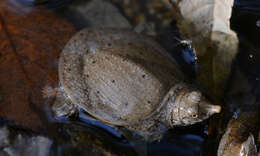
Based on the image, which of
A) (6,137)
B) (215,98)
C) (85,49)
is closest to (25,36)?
(85,49)

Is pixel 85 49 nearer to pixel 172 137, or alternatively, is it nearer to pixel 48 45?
pixel 48 45

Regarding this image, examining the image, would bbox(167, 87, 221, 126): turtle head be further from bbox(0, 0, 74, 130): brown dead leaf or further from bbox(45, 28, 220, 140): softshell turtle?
bbox(0, 0, 74, 130): brown dead leaf

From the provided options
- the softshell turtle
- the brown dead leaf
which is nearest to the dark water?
the softshell turtle

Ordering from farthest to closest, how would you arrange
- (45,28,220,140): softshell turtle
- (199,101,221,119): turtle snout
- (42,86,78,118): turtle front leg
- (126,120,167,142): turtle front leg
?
(42,86,78,118): turtle front leg < (126,120,167,142): turtle front leg < (45,28,220,140): softshell turtle < (199,101,221,119): turtle snout

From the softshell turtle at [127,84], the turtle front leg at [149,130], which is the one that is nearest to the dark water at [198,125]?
the turtle front leg at [149,130]

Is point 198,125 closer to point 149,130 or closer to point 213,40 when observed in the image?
point 149,130

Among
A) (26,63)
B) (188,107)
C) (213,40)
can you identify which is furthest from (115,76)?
(213,40)

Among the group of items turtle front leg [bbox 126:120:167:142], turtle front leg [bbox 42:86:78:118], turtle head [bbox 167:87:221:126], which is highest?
turtle head [bbox 167:87:221:126]

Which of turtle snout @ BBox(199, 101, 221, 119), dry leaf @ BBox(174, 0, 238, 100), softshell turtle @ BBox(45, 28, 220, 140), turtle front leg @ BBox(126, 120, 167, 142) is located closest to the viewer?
turtle snout @ BBox(199, 101, 221, 119)
